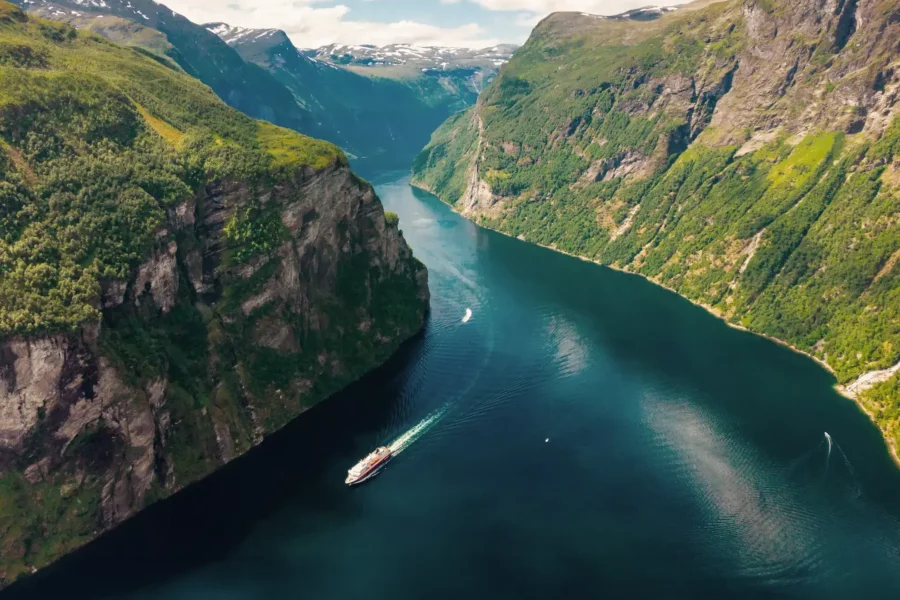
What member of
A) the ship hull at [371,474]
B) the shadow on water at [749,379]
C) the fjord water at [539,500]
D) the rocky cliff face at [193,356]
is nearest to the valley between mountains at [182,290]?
the rocky cliff face at [193,356]

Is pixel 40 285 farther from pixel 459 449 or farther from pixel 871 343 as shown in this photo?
pixel 871 343

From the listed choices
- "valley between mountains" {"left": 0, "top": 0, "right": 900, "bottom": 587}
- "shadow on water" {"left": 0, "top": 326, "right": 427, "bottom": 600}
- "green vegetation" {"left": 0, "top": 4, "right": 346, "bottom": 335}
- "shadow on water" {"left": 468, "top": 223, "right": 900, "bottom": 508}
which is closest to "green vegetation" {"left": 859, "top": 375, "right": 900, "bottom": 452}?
"valley between mountains" {"left": 0, "top": 0, "right": 900, "bottom": 587}

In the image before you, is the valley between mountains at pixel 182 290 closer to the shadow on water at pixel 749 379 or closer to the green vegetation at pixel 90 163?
the green vegetation at pixel 90 163

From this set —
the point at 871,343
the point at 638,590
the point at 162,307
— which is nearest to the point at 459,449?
the point at 638,590

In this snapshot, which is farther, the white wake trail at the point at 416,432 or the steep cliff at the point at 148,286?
the white wake trail at the point at 416,432

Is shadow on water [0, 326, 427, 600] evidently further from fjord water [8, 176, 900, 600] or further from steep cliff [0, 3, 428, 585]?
steep cliff [0, 3, 428, 585]

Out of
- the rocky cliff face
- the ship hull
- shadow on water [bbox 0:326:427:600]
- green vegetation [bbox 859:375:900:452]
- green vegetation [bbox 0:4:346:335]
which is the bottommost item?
shadow on water [bbox 0:326:427:600]

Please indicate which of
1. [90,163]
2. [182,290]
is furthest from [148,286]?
[90,163]
